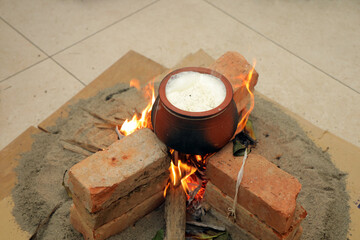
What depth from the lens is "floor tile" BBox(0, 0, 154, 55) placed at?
437cm

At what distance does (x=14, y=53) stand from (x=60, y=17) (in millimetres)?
773

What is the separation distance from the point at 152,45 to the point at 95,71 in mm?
743

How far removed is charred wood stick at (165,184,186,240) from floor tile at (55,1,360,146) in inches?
67.8

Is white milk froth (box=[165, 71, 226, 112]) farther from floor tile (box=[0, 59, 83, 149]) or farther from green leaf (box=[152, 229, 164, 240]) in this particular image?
floor tile (box=[0, 59, 83, 149])

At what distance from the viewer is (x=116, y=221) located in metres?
2.46

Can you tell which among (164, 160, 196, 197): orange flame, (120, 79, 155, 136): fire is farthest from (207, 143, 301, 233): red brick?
(120, 79, 155, 136): fire

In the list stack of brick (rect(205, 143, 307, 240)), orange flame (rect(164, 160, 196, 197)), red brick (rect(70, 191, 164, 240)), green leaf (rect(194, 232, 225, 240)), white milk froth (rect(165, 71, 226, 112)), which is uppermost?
white milk froth (rect(165, 71, 226, 112))

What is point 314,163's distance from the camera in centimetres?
309

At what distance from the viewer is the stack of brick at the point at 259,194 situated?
7.23 ft

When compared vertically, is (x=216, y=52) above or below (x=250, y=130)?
below

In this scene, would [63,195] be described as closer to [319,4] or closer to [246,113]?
[246,113]

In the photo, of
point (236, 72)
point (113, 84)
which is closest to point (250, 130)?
point (236, 72)

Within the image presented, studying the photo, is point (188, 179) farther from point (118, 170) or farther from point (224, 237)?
point (118, 170)

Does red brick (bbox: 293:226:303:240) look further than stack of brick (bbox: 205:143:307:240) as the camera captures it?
Yes
